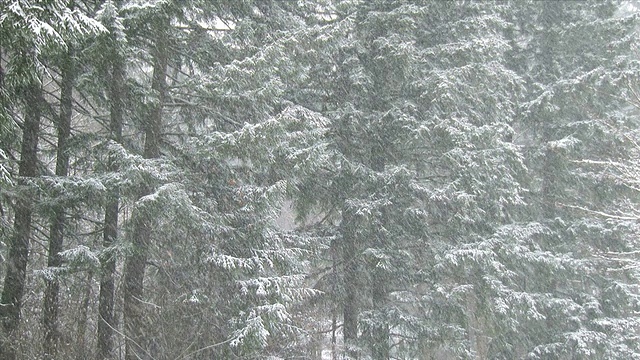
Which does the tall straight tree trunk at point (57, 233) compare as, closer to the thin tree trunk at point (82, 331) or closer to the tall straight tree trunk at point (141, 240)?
the thin tree trunk at point (82, 331)

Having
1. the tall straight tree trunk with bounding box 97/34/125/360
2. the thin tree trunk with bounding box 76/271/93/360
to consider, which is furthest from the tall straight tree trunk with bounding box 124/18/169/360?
the thin tree trunk with bounding box 76/271/93/360

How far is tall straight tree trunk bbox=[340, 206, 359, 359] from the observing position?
1443cm

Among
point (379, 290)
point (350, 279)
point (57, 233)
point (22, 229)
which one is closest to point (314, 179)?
point (350, 279)

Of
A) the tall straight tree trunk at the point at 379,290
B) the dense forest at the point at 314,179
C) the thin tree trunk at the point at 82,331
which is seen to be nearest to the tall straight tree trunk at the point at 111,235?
the dense forest at the point at 314,179

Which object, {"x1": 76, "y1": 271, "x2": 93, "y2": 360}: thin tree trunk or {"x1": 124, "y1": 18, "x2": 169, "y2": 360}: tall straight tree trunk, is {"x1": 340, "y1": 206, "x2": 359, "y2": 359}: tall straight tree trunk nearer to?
{"x1": 124, "y1": 18, "x2": 169, "y2": 360}: tall straight tree trunk

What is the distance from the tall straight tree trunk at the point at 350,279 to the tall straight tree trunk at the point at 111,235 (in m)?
5.80

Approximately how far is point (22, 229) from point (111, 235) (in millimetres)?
1308

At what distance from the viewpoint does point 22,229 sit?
375 inches

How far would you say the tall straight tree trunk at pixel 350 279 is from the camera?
14430 mm

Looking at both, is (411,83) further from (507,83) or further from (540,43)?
(540,43)

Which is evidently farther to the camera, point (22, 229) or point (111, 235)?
point (111, 235)

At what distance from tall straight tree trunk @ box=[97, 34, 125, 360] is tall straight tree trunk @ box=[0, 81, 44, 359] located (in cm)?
112

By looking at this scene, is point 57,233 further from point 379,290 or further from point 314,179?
point 379,290

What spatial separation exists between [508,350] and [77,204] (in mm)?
11297
